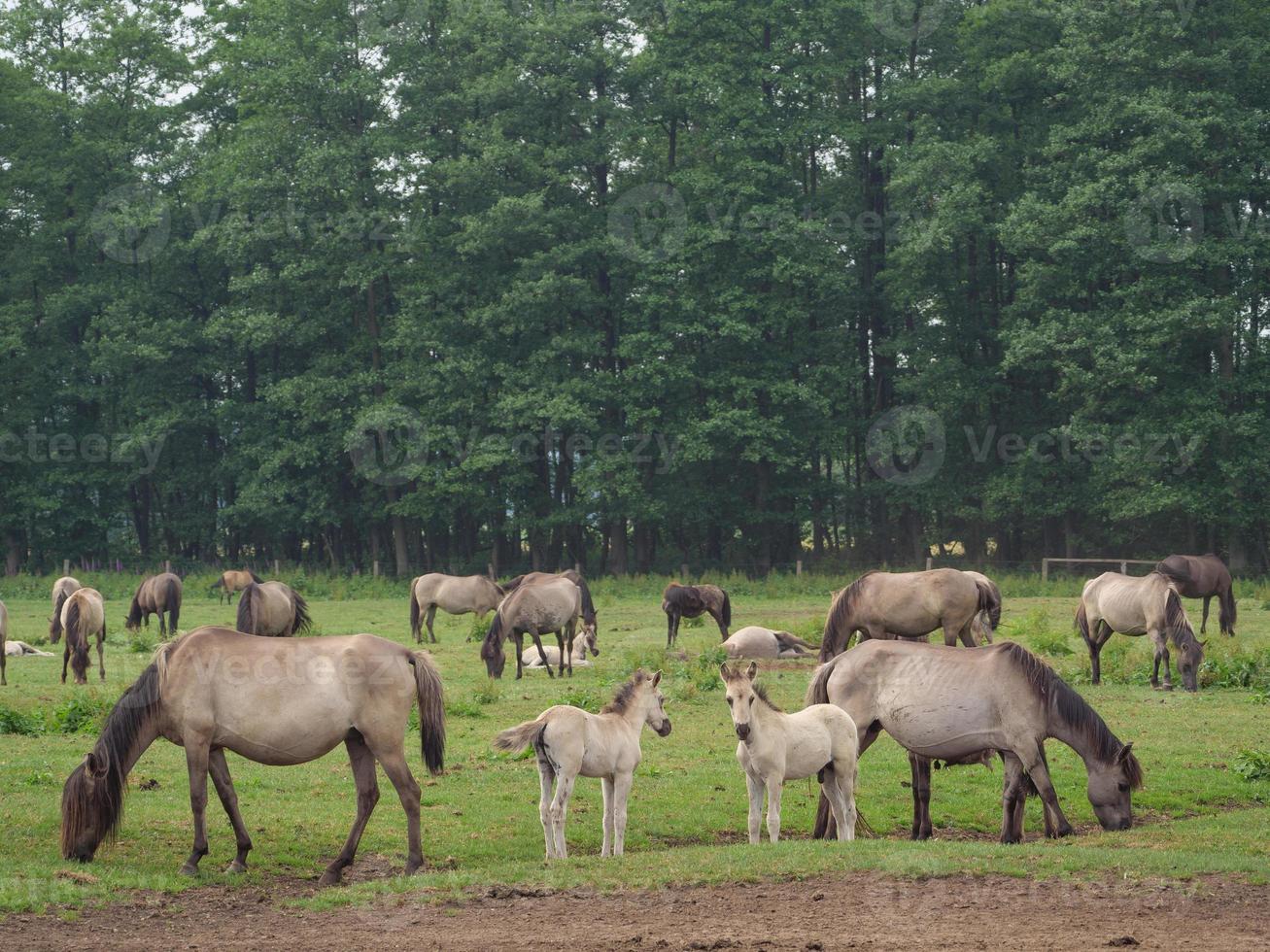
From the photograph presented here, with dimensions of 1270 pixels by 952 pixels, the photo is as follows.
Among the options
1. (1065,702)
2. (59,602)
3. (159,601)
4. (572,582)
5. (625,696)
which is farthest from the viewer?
(159,601)

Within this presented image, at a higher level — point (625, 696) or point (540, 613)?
point (625, 696)

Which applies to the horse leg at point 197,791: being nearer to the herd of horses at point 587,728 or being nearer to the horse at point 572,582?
the herd of horses at point 587,728

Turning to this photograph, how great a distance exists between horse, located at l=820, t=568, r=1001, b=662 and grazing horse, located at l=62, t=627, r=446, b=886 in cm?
986

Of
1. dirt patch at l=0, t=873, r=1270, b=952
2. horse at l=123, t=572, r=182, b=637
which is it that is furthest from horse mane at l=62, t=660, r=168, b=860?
horse at l=123, t=572, r=182, b=637

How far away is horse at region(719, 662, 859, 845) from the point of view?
37.0 feet

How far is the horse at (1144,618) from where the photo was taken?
68.2 feet

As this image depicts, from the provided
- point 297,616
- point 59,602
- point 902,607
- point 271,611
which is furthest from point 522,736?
point 59,602

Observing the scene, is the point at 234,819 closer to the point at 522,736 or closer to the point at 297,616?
the point at 522,736

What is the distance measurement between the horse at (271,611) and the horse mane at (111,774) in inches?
444

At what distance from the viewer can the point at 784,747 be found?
37.3 ft

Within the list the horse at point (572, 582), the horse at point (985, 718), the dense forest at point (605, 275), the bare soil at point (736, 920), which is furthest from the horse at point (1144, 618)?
the dense forest at point (605, 275)

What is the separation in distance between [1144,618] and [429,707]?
14.0 m

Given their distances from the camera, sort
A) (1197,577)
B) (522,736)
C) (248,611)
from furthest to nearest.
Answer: (1197,577) < (248,611) < (522,736)

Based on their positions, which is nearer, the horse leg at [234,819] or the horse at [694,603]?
the horse leg at [234,819]
